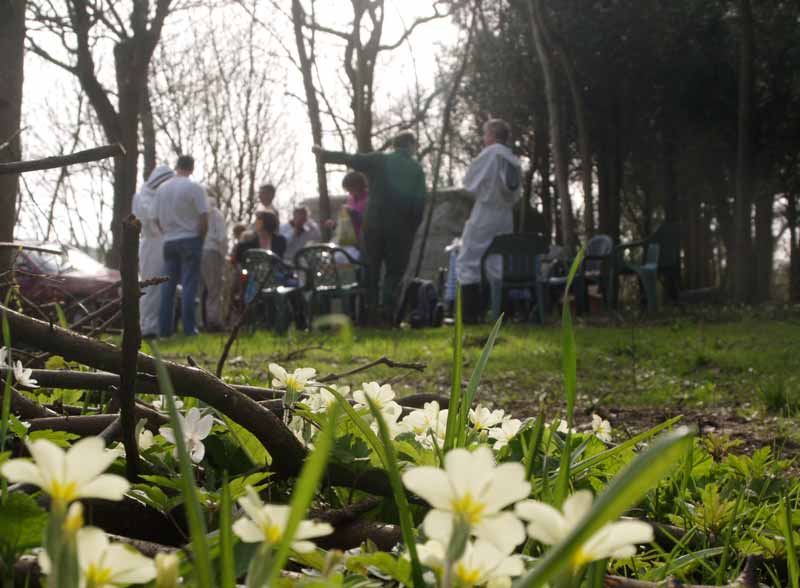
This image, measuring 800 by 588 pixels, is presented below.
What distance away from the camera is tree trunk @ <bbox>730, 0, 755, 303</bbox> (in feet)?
47.7

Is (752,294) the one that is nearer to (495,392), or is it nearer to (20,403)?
(495,392)

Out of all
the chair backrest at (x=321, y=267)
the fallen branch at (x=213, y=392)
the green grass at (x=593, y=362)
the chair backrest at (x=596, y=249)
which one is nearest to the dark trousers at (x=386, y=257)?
the chair backrest at (x=321, y=267)

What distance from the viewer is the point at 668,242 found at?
43.7 ft

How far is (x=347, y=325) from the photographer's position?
729mm

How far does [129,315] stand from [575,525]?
1.31ft

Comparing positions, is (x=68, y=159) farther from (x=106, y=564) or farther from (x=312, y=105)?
(x=312, y=105)

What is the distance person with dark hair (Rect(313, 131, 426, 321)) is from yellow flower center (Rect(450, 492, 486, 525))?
9.17 meters

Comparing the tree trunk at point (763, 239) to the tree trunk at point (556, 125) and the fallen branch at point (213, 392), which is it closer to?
the tree trunk at point (556, 125)

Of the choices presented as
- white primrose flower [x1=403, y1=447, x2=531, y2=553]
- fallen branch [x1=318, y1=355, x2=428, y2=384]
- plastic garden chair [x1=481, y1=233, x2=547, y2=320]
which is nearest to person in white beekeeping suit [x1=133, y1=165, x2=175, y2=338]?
plastic garden chair [x1=481, y1=233, x2=547, y2=320]

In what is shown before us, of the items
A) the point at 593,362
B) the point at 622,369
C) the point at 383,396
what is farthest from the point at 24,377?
the point at 593,362

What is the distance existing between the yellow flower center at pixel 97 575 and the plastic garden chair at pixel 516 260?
10.4 m

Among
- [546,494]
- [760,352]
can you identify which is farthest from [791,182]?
[546,494]

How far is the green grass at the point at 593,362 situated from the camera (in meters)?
4.33

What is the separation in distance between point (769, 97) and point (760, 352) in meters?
15.3
